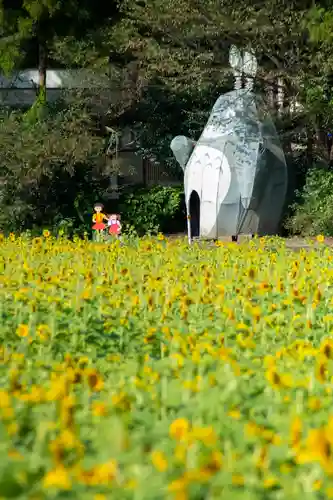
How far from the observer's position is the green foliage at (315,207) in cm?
1563

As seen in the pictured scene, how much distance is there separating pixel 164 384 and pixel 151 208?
15643mm

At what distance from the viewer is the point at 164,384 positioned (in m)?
2.86

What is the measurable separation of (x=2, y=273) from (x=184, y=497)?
175 inches

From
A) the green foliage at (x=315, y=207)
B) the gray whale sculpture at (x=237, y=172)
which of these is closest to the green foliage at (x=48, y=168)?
the gray whale sculpture at (x=237, y=172)

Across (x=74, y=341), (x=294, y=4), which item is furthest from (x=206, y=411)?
(x=294, y=4)

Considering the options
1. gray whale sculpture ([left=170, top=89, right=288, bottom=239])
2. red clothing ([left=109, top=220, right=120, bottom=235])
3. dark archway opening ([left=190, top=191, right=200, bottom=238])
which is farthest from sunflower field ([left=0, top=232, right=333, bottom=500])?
dark archway opening ([left=190, top=191, right=200, bottom=238])

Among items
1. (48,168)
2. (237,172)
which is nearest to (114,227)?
(237,172)

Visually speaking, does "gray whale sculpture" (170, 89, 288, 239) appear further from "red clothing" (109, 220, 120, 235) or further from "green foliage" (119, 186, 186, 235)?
"green foliage" (119, 186, 186, 235)

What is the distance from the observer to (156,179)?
68.6 feet

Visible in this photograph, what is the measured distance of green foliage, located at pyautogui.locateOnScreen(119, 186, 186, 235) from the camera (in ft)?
60.4

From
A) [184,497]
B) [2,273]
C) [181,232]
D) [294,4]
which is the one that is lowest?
A: [181,232]

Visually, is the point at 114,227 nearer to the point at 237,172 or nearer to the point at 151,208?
the point at 237,172

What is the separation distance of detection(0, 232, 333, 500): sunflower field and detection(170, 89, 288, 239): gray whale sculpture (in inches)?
341

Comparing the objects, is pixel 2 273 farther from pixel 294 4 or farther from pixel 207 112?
pixel 207 112
